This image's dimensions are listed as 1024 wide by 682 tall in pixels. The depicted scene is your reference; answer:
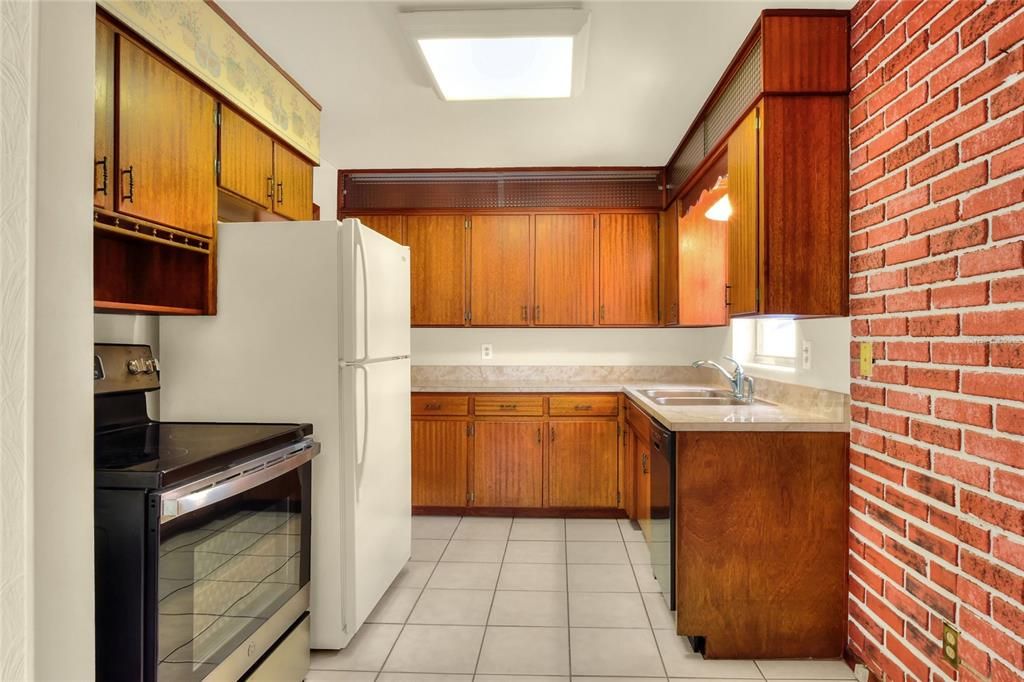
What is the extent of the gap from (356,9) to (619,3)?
0.96 metres

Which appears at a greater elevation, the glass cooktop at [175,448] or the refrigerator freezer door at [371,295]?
the refrigerator freezer door at [371,295]

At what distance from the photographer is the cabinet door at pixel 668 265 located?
Result: 3.61 metres

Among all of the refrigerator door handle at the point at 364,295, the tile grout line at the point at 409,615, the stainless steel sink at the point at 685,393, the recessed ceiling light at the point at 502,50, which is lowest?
the tile grout line at the point at 409,615

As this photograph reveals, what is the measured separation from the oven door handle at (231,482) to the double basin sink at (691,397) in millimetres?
1900

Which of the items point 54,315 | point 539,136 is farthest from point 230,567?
point 539,136

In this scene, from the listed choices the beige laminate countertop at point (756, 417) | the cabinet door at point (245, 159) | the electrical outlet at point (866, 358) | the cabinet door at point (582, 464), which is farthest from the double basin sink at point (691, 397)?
the cabinet door at point (245, 159)

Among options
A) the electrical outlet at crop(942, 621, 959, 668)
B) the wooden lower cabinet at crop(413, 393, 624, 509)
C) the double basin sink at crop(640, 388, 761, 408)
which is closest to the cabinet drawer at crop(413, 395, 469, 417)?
the wooden lower cabinet at crop(413, 393, 624, 509)

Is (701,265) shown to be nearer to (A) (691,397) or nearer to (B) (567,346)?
(A) (691,397)

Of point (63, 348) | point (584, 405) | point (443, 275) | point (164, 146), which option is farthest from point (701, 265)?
point (63, 348)

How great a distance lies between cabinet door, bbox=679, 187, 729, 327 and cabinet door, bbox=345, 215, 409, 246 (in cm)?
191

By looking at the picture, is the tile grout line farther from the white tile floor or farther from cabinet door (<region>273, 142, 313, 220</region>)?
cabinet door (<region>273, 142, 313, 220</region>)

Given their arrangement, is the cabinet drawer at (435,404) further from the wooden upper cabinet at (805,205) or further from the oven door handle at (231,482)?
the wooden upper cabinet at (805,205)

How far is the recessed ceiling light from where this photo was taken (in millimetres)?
2031

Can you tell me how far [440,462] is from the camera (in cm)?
378
